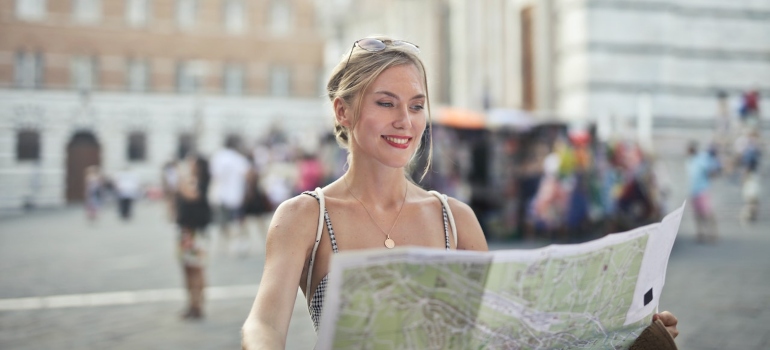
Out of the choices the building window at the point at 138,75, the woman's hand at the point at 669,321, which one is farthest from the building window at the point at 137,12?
the woman's hand at the point at 669,321

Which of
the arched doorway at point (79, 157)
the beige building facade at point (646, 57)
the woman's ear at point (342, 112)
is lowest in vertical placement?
the arched doorway at point (79, 157)

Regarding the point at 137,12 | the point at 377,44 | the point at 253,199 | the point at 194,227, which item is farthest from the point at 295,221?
the point at 137,12

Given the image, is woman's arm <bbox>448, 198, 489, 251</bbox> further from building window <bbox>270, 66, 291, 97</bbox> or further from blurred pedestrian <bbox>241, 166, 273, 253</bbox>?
building window <bbox>270, 66, 291, 97</bbox>

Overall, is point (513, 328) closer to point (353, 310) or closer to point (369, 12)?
point (353, 310)

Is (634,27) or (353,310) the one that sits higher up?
(634,27)

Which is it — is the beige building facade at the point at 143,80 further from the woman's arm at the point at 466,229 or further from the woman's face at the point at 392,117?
the woman's face at the point at 392,117

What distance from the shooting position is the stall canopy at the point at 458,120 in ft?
42.1

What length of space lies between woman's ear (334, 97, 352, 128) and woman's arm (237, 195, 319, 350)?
0.75 ft

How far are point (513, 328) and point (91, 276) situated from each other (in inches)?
370

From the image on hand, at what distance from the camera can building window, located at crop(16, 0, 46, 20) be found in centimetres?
3566

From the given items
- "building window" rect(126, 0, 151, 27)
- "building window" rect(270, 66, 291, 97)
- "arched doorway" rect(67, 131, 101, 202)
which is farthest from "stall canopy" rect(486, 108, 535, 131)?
"building window" rect(126, 0, 151, 27)

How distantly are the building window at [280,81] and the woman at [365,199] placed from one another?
1582 inches

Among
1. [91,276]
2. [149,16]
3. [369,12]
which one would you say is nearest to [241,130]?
[149,16]

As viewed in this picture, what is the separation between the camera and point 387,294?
1.32m
